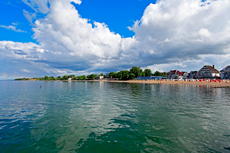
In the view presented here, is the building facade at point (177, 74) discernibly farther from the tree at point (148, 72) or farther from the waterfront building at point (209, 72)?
the waterfront building at point (209, 72)

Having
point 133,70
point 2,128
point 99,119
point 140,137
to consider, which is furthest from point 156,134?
point 133,70

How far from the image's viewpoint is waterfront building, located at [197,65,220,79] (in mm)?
120944

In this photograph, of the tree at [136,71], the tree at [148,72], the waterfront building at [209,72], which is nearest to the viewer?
the waterfront building at [209,72]

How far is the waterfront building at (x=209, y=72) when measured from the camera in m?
121

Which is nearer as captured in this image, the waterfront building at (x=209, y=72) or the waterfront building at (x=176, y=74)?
the waterfront building at (x=209, y=72)

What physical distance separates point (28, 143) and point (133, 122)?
29.8 ft

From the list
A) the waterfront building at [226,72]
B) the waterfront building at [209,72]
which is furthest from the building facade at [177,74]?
the waterfront building at [226,72]

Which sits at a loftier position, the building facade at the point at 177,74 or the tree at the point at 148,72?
the tree at the point at 148,72

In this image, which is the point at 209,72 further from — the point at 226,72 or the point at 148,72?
the point at 148,72

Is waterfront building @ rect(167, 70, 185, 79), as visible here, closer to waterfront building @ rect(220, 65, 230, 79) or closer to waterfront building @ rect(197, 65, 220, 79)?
waterfront building @ rect(197, 65, 220, 79)

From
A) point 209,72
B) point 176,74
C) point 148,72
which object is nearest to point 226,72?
point 209,72

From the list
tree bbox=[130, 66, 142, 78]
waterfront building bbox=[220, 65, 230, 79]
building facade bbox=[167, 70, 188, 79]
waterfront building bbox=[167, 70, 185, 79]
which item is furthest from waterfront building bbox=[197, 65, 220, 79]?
tree bbox=[130, 66, 142, 78]

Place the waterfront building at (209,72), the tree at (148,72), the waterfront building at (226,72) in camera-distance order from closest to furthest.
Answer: the waterfront building at (226,72) → the waterfront building at (209,72) → the tree at (148,72)

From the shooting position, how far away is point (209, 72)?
121438 mm
